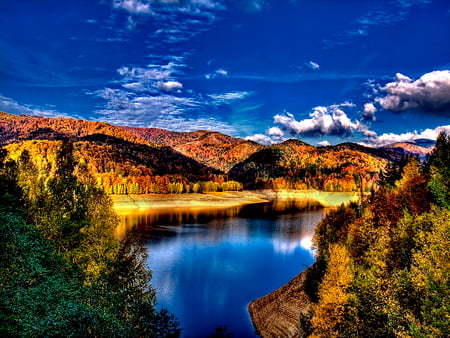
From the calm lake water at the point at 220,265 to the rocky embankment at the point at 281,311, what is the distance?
967 millimetres

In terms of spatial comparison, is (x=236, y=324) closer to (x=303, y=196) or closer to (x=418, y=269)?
(x=418, y=269)

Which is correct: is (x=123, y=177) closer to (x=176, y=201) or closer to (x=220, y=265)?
(x=176, y=201)

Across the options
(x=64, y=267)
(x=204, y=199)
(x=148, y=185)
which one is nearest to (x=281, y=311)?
(x=64, y=267)

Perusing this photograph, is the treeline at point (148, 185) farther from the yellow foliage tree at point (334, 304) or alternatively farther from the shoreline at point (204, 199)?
the yellow foliage tree at point (334, 304)

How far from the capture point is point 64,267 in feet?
51.2

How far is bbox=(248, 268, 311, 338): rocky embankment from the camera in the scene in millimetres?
22756

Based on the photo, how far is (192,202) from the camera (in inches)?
4774

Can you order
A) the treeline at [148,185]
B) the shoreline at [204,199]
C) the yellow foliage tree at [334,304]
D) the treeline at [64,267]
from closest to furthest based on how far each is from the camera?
the treeline at [64,267] → the yellow foliage tree at [334,304] → the shoreline at [204,199] → the treeline at [148,185]

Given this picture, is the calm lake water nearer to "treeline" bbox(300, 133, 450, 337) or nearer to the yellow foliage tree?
the yellow foliage tree

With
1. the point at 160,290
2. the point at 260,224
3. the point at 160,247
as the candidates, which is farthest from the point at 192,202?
the point at 160,290

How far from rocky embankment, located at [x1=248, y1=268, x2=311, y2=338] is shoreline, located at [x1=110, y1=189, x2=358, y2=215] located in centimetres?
6880

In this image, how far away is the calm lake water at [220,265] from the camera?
2683 centimetres

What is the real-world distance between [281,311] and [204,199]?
103 metres

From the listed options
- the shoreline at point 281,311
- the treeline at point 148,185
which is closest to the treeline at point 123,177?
the treeline at point 148,185
